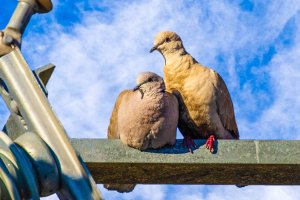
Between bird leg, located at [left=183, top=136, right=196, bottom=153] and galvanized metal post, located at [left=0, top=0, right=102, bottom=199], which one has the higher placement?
galvanized metal post, located at [left=0, top=0, right=102, bottom=199]

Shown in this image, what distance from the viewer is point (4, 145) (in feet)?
3.55

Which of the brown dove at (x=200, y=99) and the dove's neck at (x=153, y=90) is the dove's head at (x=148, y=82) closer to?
the dove's neck at (x=153, y=90)

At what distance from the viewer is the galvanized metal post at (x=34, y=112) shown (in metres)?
1.19

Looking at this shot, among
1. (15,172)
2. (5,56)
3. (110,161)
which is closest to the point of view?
(15,172)

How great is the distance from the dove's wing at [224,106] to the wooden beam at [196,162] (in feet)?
1.48

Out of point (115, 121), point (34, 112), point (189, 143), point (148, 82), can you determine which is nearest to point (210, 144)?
point (189, 143)

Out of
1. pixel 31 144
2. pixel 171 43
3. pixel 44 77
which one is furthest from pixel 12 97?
pixel 171 43

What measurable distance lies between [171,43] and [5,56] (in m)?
2.20

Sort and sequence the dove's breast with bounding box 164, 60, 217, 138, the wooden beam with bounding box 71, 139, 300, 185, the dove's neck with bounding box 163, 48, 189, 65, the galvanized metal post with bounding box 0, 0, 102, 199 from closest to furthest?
the galvanized metal post with bounding box 0, 0, 102, 199 < the wooden beam with bounding box 71, 139, 300, 185 < the dove's breast with bounding box 164, 60, 217, 138 < the dove's neck with bounding box 163, 48, 189, 65

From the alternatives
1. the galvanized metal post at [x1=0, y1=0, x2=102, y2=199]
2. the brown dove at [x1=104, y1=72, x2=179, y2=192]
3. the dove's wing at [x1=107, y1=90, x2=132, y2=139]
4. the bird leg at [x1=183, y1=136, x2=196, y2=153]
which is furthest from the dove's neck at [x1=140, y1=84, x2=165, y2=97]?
the galvanized metal post at [x1=0, y1=0, x2=102, y2=199]

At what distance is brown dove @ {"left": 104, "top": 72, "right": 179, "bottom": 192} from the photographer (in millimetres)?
2990

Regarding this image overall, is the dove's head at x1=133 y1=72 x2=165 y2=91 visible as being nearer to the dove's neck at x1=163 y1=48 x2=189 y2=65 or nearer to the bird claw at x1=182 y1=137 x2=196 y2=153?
the bird claw at x1=182 y1=137 x2=196 y2=153

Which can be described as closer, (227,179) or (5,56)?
(5,56)

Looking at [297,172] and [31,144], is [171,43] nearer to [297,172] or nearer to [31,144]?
[297,172]
